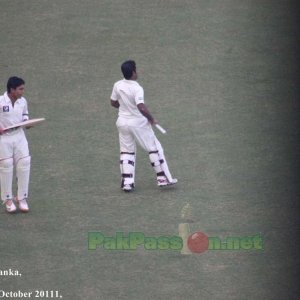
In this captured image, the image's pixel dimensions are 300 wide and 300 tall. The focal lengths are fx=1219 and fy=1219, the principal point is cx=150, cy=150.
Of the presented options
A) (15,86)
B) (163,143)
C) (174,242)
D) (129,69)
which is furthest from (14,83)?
(163,143)

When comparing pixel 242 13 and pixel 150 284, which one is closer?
pixel 150 284

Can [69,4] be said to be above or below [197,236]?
above

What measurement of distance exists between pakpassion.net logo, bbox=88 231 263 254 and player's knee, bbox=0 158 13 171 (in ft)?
4.66

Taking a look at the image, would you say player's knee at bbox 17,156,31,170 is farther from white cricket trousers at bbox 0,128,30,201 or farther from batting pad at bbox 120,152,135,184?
batting pad at bbox 120,152,135,184

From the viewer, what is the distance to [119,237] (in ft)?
49.6

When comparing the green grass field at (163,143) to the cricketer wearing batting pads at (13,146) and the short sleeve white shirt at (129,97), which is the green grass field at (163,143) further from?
the short sleeve white shirt at (129,97)

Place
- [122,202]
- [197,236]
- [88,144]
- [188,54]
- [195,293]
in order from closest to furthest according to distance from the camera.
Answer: [195,293] < [197,236] < [122,202] < [88,144] < [188,54]

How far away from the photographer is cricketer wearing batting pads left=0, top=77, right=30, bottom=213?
50.4 ft

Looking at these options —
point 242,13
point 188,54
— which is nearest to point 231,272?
point 188,54

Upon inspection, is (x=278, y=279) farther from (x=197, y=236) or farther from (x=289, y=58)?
(x=289, y=58)

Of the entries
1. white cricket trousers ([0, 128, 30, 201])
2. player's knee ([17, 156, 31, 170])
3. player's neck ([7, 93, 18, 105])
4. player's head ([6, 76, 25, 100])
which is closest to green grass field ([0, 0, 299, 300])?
white cricket trousers ([0, 128, 30, 201])

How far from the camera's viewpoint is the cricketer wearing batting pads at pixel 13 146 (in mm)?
15367

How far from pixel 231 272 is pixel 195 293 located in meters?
0.65

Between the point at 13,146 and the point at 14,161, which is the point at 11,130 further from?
the point at 14,161
